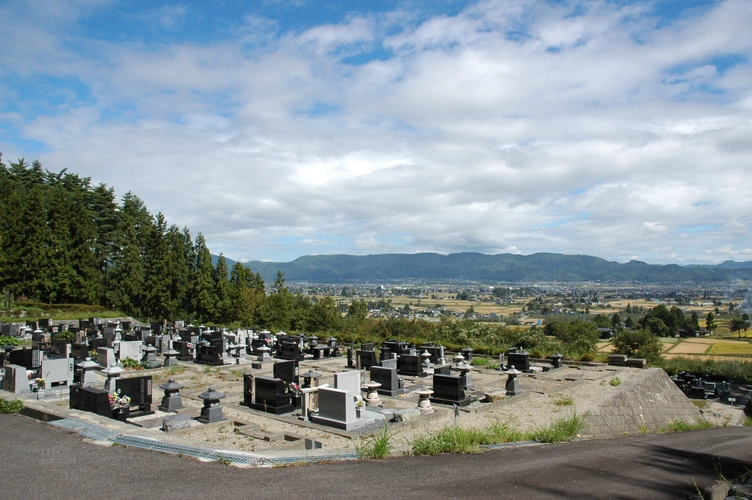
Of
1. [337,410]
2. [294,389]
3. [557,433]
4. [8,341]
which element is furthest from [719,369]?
[8,341]

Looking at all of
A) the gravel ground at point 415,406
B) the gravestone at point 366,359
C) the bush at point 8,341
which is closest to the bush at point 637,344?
the gravel ground at point 415,406

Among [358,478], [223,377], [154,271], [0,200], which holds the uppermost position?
[0,200]

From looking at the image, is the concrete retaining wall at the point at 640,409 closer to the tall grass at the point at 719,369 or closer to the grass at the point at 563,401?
the grass at the point at 563,401

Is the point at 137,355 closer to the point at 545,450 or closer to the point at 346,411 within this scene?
the point at 346,411

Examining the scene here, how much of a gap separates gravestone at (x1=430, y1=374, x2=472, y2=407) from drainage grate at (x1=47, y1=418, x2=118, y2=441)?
335 inches

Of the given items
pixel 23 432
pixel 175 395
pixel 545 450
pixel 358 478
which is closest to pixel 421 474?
pixel 358 478

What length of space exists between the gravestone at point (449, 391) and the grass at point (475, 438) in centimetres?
392

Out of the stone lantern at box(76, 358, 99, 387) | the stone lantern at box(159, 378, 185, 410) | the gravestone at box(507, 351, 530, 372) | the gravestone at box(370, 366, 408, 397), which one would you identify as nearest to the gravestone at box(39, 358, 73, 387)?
the stone lantern at box(76, 358, 99, 387)

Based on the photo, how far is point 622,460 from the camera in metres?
7.56

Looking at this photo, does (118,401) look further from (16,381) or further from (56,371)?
(56,371)

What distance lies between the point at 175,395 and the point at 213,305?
101ft

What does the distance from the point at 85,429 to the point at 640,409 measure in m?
14.6

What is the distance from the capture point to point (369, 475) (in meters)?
6.55

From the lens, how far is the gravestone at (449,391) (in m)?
14.0
